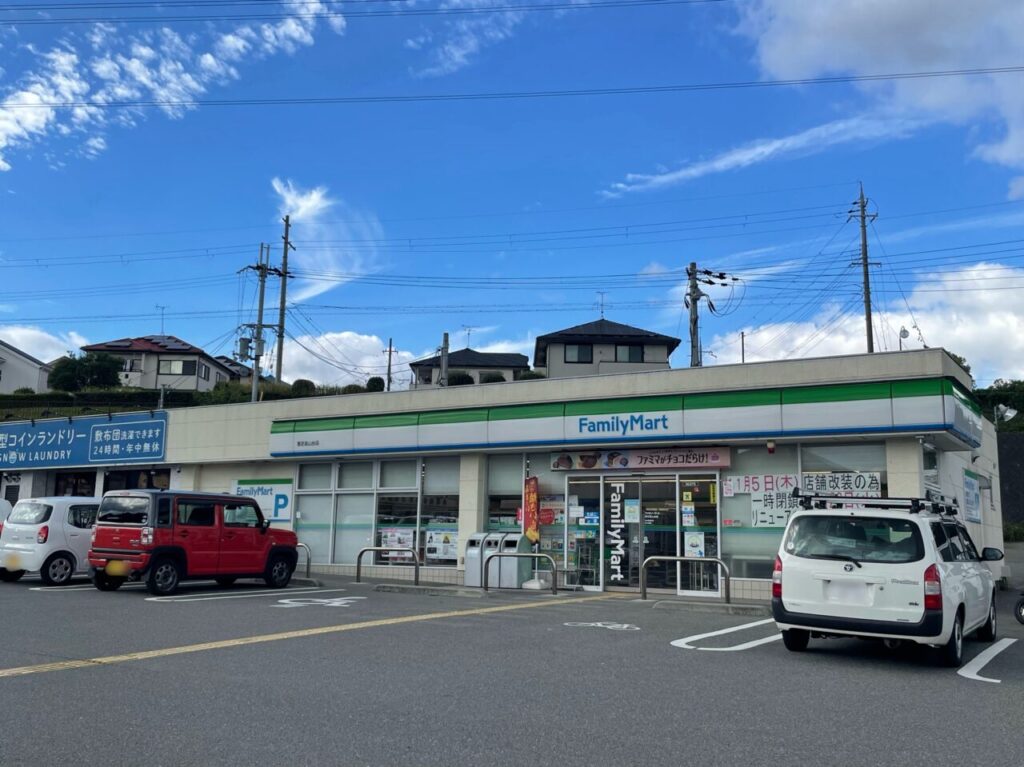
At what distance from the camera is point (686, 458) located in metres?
17.0

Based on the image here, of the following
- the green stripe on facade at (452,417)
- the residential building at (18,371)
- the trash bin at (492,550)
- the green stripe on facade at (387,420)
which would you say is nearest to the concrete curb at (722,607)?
→ the trash bin at (492,550)

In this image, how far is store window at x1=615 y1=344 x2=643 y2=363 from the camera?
50.5 m

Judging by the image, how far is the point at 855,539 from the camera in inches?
348

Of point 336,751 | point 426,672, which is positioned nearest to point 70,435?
point 426,672

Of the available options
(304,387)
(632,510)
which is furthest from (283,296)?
(632,510)

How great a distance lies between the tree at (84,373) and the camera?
58.8 m

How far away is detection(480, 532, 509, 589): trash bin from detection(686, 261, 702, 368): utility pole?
13952mm

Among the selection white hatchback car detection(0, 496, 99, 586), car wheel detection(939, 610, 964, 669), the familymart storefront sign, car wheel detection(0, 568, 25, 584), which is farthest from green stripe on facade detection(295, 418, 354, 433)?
car wheel detection(939, 610, 964, 669)

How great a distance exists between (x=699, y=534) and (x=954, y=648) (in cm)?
827

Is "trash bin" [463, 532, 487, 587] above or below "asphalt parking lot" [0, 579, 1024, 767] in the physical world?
above

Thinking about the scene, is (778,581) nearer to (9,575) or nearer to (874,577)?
(874,577)

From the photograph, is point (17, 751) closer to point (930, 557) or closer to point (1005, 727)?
point (1005, 727)

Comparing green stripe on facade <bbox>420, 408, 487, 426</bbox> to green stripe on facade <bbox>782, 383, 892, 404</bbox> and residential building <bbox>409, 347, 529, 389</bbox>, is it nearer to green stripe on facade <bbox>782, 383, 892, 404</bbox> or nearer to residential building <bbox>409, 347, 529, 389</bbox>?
green stripe on facade <bbox>782, 383, 892, 404</bbox>

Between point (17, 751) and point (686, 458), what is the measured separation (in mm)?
13557
